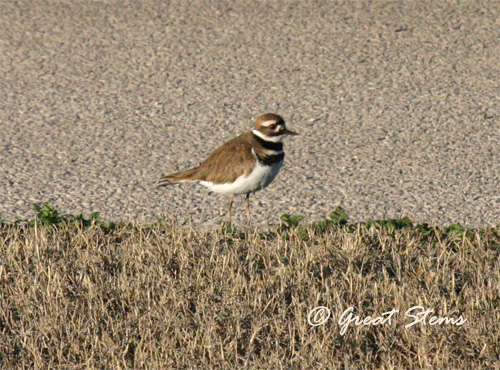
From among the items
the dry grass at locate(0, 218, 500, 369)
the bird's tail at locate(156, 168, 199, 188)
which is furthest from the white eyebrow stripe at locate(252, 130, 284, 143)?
the dry grass at locate(0, 218, 500, 369)

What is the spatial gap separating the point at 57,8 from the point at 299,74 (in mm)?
3616

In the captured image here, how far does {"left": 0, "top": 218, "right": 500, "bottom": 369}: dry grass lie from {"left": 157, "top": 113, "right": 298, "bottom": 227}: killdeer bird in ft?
1.18

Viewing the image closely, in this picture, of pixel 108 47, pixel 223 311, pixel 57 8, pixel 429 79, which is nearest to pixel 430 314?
pixel 223 311

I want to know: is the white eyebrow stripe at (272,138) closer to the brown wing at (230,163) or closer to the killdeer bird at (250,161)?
the killdeer bird at (250,161)

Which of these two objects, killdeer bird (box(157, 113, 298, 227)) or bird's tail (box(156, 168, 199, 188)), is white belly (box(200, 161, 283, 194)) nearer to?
killdeer bird (box(157, 113, 298, 227))

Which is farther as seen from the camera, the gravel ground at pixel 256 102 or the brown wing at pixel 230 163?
the gravel ground at pixel 256 102

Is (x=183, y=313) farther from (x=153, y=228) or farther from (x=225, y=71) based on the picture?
(x=225, y=71)

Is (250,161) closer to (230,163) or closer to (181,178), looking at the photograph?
(230,163)

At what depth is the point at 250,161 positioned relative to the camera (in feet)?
20.1

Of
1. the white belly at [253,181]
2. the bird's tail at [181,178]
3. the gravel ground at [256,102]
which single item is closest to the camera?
the white belly at [253,181]

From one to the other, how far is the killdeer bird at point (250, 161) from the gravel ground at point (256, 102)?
0.51 metres

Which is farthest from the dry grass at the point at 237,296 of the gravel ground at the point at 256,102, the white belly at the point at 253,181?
the gravel ground at the point at 256,102

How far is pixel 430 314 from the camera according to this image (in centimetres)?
502

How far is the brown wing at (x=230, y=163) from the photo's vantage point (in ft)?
20.2
